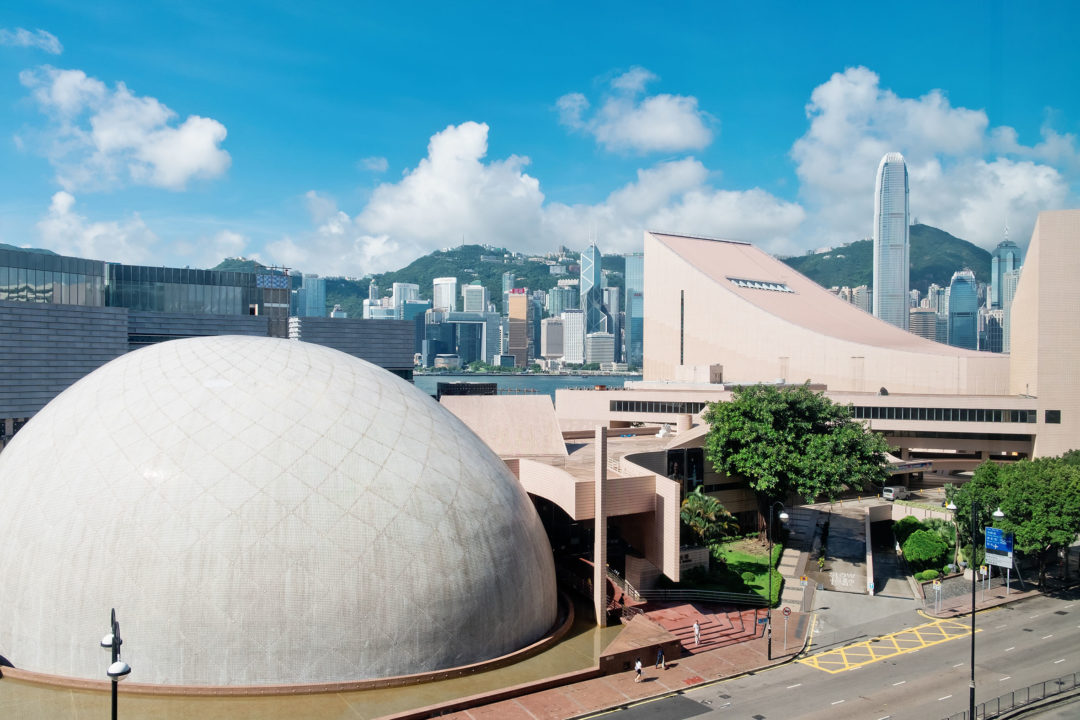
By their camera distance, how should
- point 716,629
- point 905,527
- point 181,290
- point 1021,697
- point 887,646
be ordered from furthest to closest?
point 181,290, point 905,527, point 716,629, point 887,646, point 1021,697

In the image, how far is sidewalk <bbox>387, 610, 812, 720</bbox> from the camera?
77.3 feet

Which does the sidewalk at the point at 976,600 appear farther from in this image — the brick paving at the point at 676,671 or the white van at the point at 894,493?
the white van at the point at 894,493

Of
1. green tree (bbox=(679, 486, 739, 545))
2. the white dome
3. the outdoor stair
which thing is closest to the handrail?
the outdoor stair

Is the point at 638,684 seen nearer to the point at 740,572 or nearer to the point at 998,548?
the point at 740,572

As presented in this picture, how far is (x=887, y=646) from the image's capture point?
31188 mm

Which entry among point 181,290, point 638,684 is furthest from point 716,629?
point 181,290

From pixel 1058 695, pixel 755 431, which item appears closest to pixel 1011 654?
pixel 1058 695

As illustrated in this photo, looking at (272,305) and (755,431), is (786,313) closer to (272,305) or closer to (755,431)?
(755,431)

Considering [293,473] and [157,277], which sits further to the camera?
[157,277]

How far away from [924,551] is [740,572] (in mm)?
9994

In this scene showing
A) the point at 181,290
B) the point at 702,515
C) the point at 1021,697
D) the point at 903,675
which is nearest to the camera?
the point at 1021,697

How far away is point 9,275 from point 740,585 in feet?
239

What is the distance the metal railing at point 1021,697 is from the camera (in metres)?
24.6

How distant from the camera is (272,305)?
10444 centimetres
